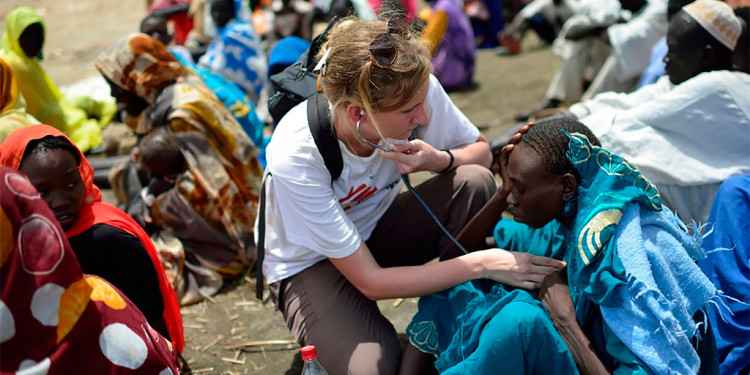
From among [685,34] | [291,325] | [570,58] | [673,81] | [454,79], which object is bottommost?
[454,79]

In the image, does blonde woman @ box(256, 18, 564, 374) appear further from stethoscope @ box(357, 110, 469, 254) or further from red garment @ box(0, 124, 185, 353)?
red garment @ box(0, 124, 185, 353)

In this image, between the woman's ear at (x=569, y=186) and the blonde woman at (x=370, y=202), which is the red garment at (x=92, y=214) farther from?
the woman's ear at (x=569, y=186)

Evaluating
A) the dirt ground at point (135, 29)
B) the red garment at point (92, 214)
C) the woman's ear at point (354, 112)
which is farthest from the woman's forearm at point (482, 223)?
the red garment at point (92, 214)

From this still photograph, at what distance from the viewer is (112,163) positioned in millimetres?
5344

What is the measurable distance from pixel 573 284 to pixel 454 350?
49cm


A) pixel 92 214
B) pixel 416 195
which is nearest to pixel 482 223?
pixel 416 195

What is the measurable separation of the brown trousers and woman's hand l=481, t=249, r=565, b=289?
32 cm

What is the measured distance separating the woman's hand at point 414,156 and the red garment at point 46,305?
1.17 m

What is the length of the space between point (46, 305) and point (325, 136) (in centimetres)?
123

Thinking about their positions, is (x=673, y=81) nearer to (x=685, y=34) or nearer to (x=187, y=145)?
(x=685, y=34)

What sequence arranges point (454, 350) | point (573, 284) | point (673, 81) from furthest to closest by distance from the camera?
point (673, 81) → point (454, 350) → point (573, 284)

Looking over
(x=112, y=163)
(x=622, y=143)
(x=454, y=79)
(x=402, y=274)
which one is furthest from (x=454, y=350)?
(x=454, y=79)

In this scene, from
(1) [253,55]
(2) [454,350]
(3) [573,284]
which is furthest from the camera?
(1) [253,55]

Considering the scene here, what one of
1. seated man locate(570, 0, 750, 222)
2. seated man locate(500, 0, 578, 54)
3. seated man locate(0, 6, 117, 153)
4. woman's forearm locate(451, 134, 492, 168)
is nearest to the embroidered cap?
seated man locate(570, 0, 750, 222)
